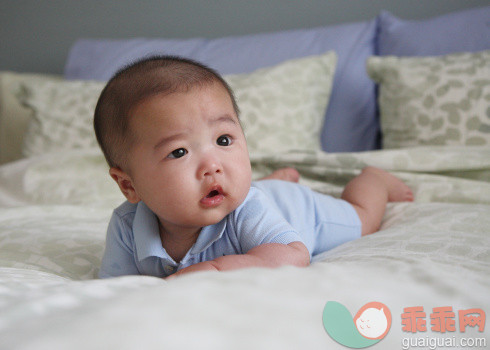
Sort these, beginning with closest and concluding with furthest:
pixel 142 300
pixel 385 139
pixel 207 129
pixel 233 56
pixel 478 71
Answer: pixel 142 300 → pixel 207 129 → pixel 478 71 → pixel 385 139 → pixel 233 56

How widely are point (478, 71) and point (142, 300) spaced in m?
1.35

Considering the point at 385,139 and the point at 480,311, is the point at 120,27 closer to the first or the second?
the point at 385,139

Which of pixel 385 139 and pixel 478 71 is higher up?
pixel 478 71

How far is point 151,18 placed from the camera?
255 centimetres

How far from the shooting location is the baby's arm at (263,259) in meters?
0.64

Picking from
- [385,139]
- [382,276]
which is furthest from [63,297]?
[385,139]

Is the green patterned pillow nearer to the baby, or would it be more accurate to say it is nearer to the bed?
the bed

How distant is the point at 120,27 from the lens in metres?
2.62

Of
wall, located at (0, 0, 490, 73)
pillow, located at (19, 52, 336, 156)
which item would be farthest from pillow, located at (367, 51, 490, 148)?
wall, located at (0, 0, 490, 73)

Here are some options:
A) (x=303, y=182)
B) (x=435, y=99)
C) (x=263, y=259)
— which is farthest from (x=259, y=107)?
(x=263, y=259)

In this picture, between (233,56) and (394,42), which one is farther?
(233,56)

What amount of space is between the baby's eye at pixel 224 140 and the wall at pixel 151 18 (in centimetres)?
169

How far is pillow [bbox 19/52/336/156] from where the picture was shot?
5.27 ft

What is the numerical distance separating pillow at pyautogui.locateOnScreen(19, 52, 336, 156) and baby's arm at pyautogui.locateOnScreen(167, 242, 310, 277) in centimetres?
92
